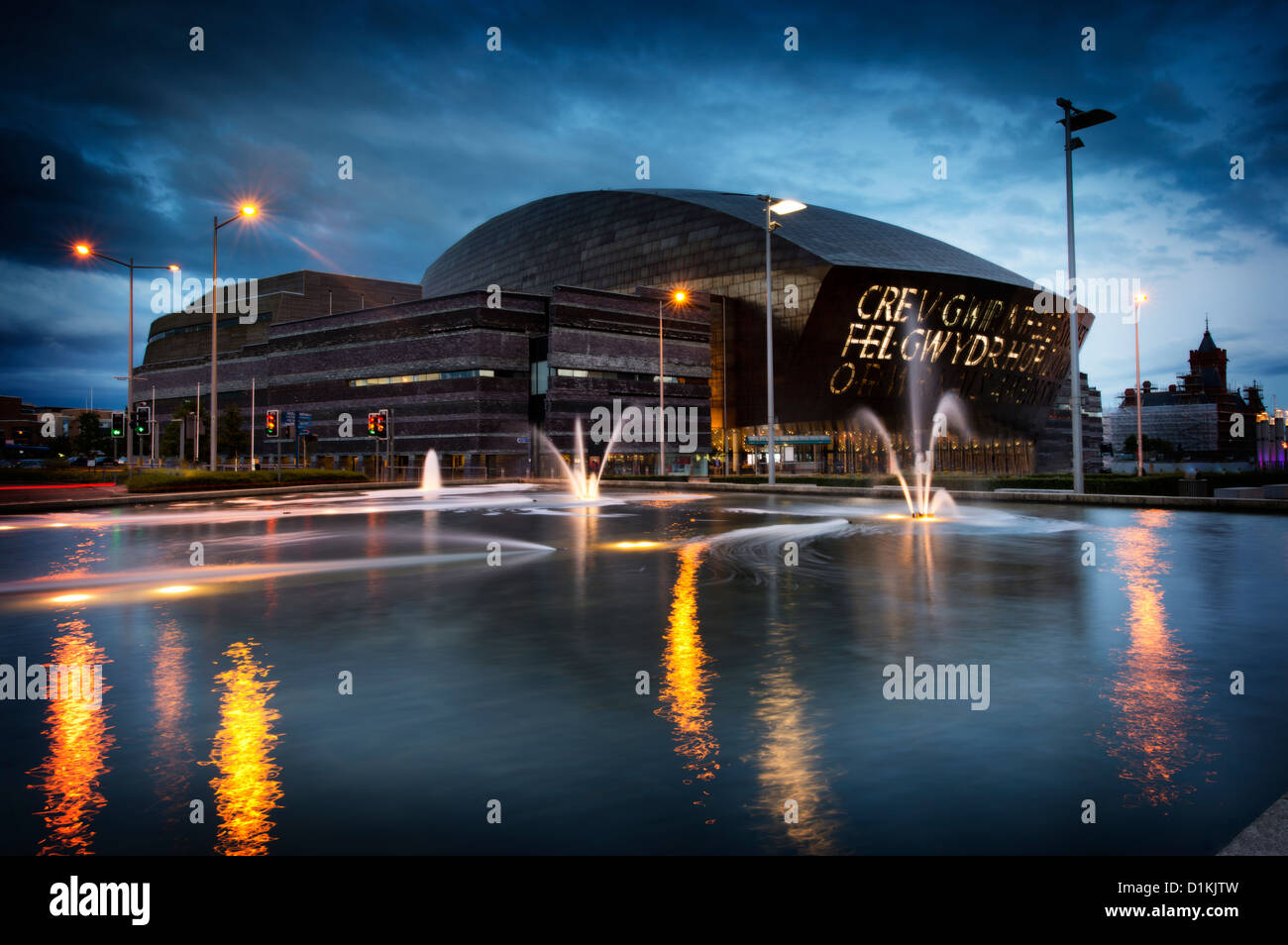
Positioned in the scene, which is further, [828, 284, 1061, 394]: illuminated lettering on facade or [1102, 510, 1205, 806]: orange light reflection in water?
[828, 284, 1061, 394]: illuminated lettering on facade

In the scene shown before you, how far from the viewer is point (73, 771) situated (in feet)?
17.0

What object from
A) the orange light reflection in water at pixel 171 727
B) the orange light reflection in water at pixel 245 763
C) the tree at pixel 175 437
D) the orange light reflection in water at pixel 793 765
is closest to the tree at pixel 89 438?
the tree at pixel 175 437

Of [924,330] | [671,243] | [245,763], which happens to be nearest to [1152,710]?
[245,763]

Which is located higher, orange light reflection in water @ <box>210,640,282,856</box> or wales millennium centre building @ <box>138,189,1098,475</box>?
wales millennium centre building @ <box>138,189,1098,475</box>

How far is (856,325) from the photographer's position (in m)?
77.8

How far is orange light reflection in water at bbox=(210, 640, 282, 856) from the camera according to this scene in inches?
168

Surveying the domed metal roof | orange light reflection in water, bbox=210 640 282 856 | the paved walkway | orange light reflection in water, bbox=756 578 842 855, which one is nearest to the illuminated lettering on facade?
the domed metal roof

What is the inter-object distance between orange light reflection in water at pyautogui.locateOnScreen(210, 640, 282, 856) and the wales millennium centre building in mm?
66170

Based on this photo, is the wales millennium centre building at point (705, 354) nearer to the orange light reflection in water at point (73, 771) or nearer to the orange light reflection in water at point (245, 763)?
the orange light reflection in water at point (245, 763)

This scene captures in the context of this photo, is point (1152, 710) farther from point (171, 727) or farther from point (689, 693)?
point (171, 727)

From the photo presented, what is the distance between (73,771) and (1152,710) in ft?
22.8

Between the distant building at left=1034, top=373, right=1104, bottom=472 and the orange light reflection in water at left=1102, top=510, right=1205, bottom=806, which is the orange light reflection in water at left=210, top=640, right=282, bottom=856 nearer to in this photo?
the orange light reflection in water at left=1102, top=510, right=1205, bottom=806

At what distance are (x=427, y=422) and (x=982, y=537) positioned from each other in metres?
69.9
